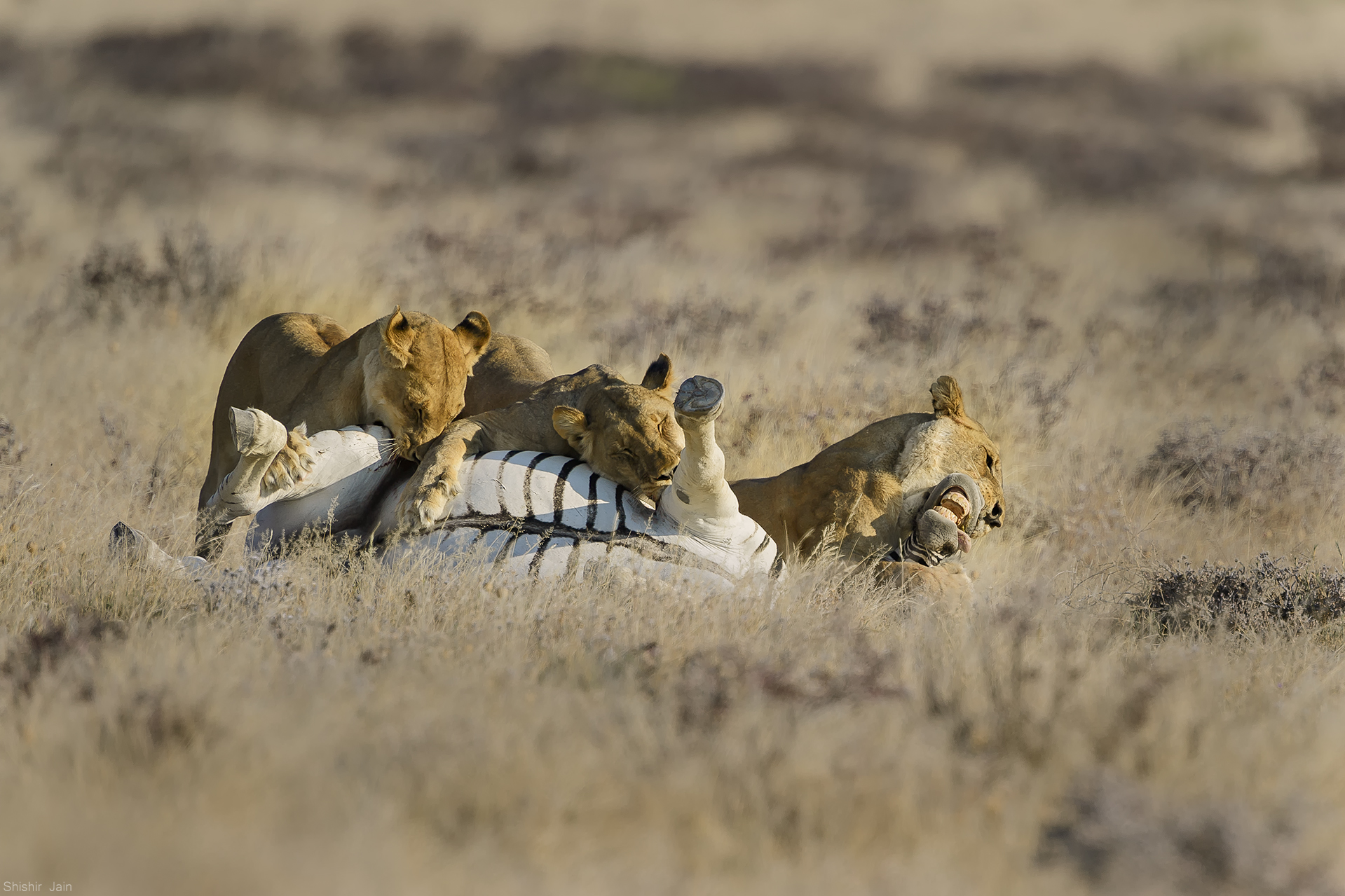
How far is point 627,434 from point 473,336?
855 millimetres

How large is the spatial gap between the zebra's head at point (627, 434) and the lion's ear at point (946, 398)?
1196 mm

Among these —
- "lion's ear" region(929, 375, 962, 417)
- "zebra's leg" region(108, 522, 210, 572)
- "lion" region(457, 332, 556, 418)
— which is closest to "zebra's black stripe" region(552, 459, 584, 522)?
"lion" region(457, 332, 556, 418)

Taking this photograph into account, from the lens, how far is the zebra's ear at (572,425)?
13.9 ft

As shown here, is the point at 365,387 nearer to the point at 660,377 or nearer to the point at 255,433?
the point at 255,433

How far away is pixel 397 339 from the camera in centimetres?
432

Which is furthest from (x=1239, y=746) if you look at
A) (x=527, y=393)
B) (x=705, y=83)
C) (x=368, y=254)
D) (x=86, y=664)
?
(x=705, y=83)

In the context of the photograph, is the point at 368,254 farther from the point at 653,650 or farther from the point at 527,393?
the point at 653,650

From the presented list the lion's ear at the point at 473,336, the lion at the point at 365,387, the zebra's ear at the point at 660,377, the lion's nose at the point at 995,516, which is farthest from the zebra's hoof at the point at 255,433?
the lion's nose at the point at 995,516

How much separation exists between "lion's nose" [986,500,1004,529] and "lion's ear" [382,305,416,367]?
2363 mm

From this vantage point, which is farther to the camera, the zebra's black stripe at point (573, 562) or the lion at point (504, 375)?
the lion at point (504, 375)

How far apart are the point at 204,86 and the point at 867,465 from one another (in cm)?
2557

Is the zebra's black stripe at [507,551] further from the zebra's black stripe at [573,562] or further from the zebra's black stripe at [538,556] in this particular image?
the zebra's black stripe at [573,562]

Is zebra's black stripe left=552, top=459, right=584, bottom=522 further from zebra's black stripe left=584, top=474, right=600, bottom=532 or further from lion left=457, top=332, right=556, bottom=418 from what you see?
lion left=457, top=332, right=556, bottom=418

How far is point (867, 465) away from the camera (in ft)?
15.8
